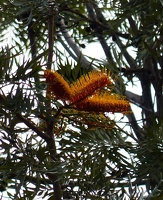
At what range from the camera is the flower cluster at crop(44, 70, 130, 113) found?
1.21m

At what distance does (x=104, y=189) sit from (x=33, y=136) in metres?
0.20

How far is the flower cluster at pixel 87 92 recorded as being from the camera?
1207 mm

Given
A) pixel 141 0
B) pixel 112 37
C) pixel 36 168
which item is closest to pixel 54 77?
pixel 36 168

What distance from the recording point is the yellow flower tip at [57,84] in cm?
121

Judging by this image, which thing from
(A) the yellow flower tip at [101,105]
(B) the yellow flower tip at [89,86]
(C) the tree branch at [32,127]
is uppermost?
(B) the yellow flower tip at [89,86]

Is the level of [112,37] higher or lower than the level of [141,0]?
higher

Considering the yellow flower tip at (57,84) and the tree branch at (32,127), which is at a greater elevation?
the yellow flower tip at (57,84)

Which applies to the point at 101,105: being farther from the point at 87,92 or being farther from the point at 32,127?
the point at 32,127

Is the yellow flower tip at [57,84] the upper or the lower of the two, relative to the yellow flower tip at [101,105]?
upper

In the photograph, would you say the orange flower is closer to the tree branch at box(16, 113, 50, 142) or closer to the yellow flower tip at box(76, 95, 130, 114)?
the yellow flower tip at box(76, 95, 130, 114)

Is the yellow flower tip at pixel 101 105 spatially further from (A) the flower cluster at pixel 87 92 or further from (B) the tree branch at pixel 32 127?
(B) the tree branch at pixel 32 127

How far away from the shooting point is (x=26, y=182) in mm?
1329

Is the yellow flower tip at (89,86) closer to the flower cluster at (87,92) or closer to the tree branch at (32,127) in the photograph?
the flower cluster at (87,92)

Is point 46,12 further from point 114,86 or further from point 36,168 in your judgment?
point 36,168
